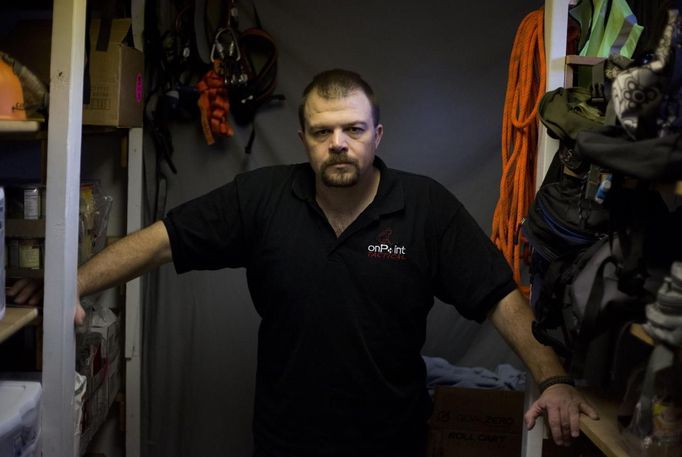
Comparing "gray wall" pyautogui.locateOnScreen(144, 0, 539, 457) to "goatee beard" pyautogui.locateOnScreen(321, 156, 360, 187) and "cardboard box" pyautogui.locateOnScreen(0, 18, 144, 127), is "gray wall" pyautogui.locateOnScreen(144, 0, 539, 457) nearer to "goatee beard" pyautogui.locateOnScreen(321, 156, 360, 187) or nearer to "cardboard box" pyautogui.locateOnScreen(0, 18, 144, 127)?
"cardboard box" pyautogui.locateOnScreen(0, 18, 144, 127)

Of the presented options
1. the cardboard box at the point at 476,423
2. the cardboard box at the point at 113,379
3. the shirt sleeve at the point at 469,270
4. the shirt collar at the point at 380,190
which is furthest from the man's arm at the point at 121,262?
the cardboard box at the point at 476,423

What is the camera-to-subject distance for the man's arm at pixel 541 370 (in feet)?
5.00

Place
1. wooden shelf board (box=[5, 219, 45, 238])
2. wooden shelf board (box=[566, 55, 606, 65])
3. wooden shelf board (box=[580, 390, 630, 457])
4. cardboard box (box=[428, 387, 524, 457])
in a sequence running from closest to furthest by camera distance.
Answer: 1. wooden shelf board (box=[580, 390, 630, 457])
2. wooden shelf board (box=[566, 55, 606, 65])
3. wooden shelf board (box=[5, 219, 45, 238])
4. cardboard box (box=[428, 387, 524, 457])

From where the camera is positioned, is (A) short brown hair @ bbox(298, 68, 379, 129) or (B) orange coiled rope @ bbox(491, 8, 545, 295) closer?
(B) orange coiled rope @ bbox(491, 8, 545, 295)

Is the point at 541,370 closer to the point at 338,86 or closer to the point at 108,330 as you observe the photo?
the point at 338,86

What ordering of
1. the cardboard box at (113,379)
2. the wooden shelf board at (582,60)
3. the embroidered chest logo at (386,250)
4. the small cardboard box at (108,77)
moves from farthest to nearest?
the cardboard box at (113,379)
the small cardboard box at (108,77)
the embroidered chest logo at (386,250)
the wooden shelf board at (582,60)

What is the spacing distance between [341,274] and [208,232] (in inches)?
16.6

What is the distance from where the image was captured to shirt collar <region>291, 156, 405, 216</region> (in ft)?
6.65

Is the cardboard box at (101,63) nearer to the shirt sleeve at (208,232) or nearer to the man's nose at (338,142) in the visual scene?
the shirt sleeve at (208,232)

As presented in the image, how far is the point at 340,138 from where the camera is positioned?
6.43ft

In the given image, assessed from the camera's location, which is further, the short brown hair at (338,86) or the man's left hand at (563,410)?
the short brown hair at (338,86)

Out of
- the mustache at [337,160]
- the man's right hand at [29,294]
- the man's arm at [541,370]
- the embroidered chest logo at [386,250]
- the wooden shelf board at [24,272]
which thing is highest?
the mustache at [337,160]

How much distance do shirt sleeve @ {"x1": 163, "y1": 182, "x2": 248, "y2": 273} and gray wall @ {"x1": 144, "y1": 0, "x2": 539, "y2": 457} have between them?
91 centimetres

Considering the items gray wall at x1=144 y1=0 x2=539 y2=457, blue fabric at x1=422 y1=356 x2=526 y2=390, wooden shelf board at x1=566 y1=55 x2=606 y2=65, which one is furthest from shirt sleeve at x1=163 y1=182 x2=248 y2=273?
blue fabric at x1=422 y1=356 x2=526 y2=390
